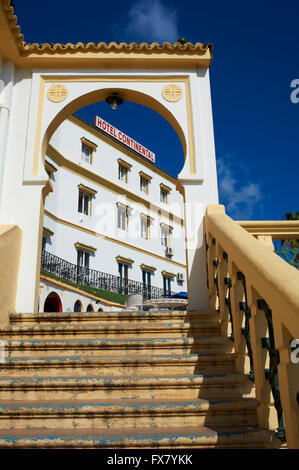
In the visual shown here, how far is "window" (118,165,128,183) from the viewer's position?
99.4ft

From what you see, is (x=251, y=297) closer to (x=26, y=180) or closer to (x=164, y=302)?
(x=26, y=180)

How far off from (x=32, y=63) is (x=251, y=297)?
5.82 m

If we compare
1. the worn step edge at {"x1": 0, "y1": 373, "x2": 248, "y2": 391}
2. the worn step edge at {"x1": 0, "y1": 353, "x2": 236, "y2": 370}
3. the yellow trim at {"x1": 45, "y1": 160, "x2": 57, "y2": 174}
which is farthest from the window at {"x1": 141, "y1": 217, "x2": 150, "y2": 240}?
the worn step edge at {"x1": 0, "y1": 373, "x2": 248, "y2": 391}

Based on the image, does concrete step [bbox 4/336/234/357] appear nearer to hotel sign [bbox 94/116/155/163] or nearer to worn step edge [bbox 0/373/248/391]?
worn step edge [bbox 0/373/248/391]

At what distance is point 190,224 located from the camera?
591 centimetres

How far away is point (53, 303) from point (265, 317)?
732 inches

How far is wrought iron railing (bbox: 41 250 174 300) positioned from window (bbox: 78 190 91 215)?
393cm

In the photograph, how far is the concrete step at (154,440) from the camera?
260 centimetres

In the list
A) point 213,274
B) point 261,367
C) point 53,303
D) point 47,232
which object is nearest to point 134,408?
point 261,367

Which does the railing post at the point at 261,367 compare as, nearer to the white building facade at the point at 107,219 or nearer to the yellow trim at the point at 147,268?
the white building facade at the point at 107,219

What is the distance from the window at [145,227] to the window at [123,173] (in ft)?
10.8

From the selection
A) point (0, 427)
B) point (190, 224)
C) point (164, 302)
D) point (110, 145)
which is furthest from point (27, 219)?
point (110, 145)

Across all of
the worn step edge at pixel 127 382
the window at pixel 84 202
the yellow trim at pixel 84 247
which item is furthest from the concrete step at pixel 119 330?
the window at pixel 84 202

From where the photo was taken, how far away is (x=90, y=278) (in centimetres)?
2450
